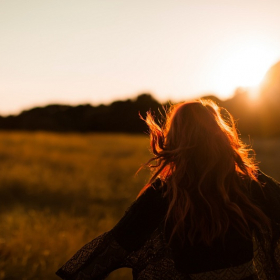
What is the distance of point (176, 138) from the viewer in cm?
234

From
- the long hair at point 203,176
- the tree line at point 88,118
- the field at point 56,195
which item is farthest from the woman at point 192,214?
the tree line at point 88,118

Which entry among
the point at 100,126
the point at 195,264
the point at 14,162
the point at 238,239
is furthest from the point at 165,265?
the point at 100,126

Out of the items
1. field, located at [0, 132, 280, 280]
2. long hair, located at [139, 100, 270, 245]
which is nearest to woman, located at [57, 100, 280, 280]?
long hair, located at [139, 100, 270, 245]

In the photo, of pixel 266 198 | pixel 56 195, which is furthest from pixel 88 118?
pixel 266 198

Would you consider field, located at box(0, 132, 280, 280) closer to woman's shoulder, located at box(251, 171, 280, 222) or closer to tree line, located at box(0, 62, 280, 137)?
woman's shoulder, located at box(251, 171, 280, 222)

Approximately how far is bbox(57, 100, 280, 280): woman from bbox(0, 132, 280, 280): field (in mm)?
2062

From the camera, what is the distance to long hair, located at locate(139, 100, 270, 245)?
2129mm

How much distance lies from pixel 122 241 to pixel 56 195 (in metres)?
7.65

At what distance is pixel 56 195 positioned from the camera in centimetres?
962

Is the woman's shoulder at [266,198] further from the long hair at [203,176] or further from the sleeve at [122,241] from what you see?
the sleeve at [122,241]

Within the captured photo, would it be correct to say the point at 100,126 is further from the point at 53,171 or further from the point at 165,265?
the point at 165,265

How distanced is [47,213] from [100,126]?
84.2 feet

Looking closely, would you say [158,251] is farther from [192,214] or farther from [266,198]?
[266,198]

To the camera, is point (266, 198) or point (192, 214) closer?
point (192, 214)
